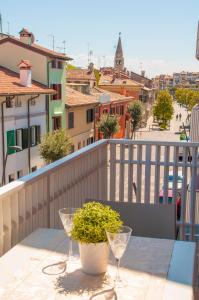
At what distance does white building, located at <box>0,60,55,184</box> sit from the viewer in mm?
20406

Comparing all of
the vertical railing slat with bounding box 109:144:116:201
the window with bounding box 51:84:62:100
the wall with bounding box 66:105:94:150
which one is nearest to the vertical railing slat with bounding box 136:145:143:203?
the vertical railing slat with bounding box 109:144:116:201

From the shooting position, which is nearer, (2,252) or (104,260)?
(104,260)

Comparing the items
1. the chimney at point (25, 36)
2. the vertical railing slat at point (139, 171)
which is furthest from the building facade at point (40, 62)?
the vertical railing slat at point (139, 171)

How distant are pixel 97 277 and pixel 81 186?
8.92 ft

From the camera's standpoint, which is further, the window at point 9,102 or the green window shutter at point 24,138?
the green window shutter at point 24,138

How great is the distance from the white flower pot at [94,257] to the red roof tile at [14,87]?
698 inches

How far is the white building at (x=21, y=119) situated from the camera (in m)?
20.4

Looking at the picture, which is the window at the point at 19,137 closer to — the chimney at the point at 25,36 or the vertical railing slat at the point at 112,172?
the chimney at the point at 25,36

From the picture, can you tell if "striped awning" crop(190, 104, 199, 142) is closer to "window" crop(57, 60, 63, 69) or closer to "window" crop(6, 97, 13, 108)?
"window" crop(6, 97, 13, 108)

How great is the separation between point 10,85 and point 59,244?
19567 millimetres

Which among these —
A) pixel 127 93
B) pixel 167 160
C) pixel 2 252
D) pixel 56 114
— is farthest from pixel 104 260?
pixel 127 93

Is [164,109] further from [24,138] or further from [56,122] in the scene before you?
[24,138]

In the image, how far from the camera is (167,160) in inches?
231

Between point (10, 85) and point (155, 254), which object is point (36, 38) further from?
point (155, 254)
